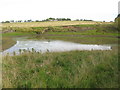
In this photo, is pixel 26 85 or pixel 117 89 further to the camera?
pixel 26 85

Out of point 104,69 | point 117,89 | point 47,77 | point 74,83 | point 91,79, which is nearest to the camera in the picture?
point 117,89

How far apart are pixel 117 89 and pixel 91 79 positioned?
0.79 metres

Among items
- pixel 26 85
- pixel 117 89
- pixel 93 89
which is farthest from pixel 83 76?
pixel 26 85

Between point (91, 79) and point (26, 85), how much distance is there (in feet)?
6.03

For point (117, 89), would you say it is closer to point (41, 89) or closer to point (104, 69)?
point (104, 69)

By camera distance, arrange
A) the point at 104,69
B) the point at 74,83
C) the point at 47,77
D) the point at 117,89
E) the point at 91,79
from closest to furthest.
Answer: the point at 117,89
the point at 74,83
the point at 91,79
the point at 47,77
the point at 104,69

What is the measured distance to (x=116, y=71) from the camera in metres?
4.97

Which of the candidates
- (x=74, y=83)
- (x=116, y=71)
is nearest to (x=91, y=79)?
(x=74, y=83)

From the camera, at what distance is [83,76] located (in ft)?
14.8

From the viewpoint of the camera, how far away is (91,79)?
14.6 feet

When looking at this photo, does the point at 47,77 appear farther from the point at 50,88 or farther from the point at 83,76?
the point at 83,76

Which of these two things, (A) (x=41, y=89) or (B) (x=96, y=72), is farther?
(B) (x=96, y=72)

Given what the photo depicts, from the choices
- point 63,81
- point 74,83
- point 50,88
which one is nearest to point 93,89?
point 74,83

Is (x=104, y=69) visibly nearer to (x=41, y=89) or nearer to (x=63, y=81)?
(x=63, y=81)
